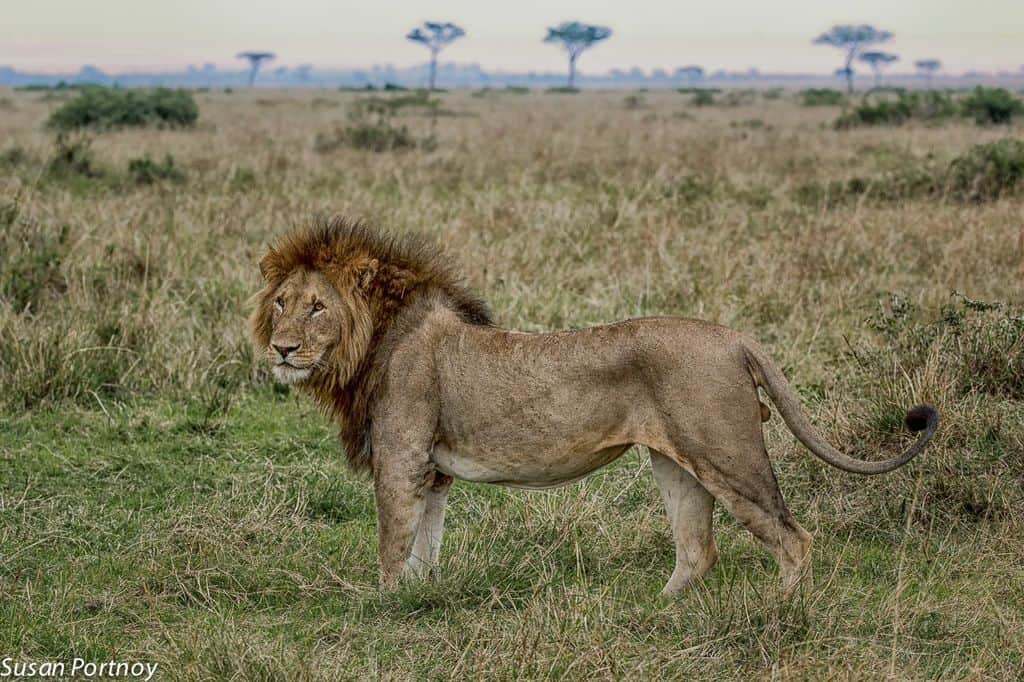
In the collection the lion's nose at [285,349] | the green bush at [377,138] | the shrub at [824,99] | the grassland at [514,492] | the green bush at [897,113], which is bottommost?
the grassland at [514,492]

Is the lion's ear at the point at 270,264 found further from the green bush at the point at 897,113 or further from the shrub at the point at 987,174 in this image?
the green bush at the point at 897,113

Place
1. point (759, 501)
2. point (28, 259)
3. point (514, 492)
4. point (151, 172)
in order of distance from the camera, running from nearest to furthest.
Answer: point (759, 501) → point (514, 492) → point (28, 259) → point (151, 172)

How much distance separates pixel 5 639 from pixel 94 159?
1311cm

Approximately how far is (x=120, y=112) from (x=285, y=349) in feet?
71.3

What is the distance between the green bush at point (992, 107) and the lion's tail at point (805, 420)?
2282 cm

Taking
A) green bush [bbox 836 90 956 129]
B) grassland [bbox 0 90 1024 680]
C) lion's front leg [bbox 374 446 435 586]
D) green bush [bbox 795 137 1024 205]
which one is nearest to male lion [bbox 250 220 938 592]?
lion's front leg [bbox 374 446 435 586]

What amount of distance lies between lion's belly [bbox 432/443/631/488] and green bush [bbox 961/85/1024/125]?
23073 mm

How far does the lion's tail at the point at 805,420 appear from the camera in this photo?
167 inches

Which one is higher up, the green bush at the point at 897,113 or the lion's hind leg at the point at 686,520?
the green bush at the point at 897,113

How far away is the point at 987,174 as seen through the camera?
44.4ft

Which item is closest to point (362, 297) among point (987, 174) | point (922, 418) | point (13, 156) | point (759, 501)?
point (759, 501)

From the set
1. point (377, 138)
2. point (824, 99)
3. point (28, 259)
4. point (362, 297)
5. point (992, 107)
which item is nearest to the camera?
point (362, 297)

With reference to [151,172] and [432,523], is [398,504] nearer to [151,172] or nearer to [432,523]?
[432,523]

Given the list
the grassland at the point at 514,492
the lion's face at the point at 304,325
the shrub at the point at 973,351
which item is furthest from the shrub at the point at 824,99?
the lion's face at the point at 304,325
